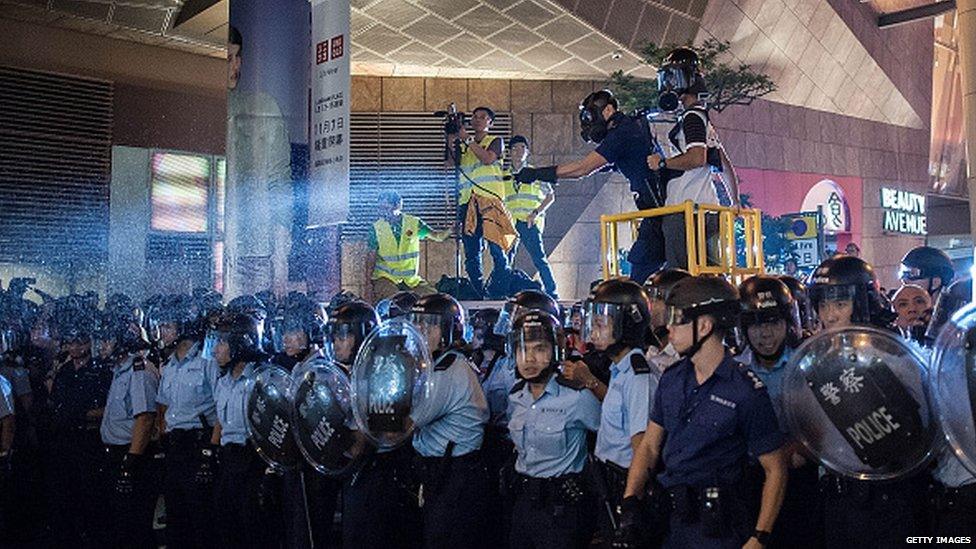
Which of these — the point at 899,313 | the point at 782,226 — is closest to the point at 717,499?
the point at 899,313

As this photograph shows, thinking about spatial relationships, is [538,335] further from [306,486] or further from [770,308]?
[306,486]

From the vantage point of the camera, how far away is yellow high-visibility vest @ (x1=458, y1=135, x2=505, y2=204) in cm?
1188

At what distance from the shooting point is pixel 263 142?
12133mm

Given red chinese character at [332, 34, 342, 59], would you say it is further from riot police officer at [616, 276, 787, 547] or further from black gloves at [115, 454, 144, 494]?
riot police officer at [616, 276, 787, 547]

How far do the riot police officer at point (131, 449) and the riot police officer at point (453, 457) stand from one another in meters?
2.74

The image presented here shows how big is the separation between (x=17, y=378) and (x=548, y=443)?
16.5 ft

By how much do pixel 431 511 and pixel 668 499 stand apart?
1.68m

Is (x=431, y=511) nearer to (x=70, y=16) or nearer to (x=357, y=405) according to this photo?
(x=357, y=405)

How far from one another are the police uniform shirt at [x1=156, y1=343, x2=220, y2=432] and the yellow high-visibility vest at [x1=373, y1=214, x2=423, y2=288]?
5.82m

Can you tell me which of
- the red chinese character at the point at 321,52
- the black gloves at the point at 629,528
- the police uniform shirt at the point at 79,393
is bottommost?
the black gloves at the point at 629,528

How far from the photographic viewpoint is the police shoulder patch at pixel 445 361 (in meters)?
5.63

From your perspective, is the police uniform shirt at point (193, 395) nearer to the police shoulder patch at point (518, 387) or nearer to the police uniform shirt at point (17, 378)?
the police uniform shirt at point (17, 378)

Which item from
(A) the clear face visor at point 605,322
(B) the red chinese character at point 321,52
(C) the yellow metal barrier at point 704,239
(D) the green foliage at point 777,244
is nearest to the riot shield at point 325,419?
(A) the clear face visor at point 605,322

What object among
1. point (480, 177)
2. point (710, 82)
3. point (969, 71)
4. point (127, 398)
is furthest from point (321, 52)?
point (710, 82)
